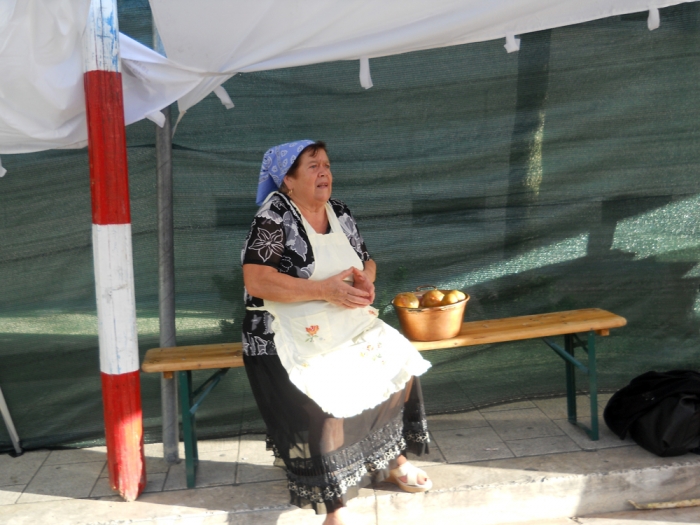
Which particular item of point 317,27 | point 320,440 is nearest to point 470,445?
point 320,440

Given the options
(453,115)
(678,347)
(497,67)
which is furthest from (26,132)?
(678,347)

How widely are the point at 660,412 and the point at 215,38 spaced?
2.70 metres

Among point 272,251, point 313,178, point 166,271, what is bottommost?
point 166,271

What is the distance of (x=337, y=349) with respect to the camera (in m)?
3.16

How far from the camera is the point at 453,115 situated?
405 cm

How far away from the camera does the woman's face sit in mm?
3262

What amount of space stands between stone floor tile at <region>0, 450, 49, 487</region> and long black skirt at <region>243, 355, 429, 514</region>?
136 cm

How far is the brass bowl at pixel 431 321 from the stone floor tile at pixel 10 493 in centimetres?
201

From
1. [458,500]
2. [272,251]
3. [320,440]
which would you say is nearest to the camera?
[320,440]

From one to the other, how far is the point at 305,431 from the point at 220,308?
1.17m

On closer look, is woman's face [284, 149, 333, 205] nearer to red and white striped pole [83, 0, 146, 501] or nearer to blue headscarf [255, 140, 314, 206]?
blue headscarf [255, 140, 314, 206]

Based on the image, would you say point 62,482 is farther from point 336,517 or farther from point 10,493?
point 336,517

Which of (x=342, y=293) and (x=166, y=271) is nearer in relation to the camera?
(x=342, y=293)

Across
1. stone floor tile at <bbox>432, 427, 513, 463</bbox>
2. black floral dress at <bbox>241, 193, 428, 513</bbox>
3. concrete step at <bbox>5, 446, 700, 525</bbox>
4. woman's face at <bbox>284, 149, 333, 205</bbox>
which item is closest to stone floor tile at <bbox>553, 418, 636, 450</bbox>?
concrete step at <bbox>5, 446, 700, 525</bbox>
